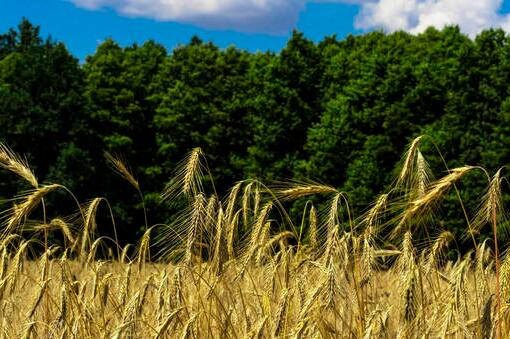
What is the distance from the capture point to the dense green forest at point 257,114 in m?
20.8

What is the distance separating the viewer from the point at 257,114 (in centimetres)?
2586

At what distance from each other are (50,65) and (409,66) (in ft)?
39.1

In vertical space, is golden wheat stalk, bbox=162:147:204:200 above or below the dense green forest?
below

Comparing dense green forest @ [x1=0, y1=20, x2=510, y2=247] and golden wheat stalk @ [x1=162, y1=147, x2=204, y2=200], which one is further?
dense green forest @ [x1=0, y1=20, x2=510, y2=247]

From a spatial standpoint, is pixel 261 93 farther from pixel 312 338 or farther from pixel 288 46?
pixel 312 338

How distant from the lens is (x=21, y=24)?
3212cm

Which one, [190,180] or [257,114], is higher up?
[257,114]

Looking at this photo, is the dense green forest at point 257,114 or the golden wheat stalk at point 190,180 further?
the dense green forest at point 257,114

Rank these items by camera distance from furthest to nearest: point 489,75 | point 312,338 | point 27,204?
1. point 489,75
2. point 27,204
3. point 312,338

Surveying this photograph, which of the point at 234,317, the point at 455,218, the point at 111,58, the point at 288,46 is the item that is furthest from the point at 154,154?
the point at 234,317

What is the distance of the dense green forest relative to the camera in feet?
68.3

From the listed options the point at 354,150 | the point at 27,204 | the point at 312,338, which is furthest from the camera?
the point at 354,150

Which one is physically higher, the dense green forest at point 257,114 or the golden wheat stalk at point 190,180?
the dense green forest at point 257,114

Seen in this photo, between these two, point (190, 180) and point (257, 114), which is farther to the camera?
point (257, 114)
